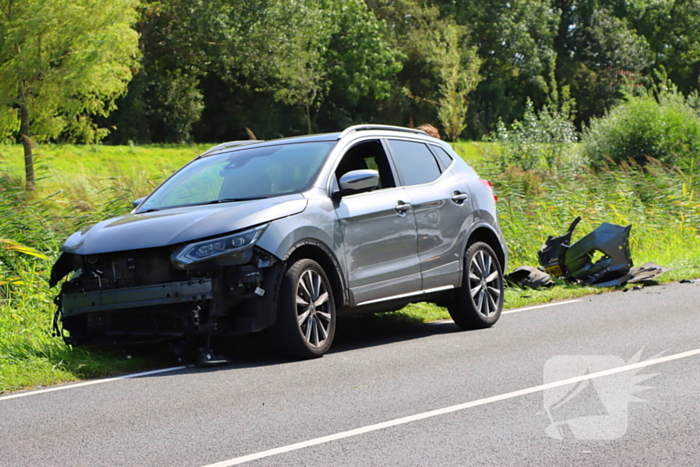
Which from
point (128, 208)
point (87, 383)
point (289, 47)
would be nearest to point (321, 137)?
point (87, 383)

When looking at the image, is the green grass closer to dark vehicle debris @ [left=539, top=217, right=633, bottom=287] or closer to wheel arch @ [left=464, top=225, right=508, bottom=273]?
dark vehicle debris @ [left=539, top=217, right=633, bottom=287]

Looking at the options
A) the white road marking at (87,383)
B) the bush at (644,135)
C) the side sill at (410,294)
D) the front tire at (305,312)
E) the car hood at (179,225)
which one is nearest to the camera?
the white road marking at (87,383)

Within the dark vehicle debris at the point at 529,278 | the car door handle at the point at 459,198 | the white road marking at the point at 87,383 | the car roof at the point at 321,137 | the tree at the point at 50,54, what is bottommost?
the dark vehicle debris at the point at 529,278

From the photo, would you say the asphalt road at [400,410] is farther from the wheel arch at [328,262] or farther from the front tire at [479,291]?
the front tire at [479,291]

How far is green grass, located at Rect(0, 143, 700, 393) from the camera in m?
7.93

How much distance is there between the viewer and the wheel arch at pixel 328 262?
25.2 feet

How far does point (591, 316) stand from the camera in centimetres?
1019

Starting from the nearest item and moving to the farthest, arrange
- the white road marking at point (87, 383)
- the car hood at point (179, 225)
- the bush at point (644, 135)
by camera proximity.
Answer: the white road marking at point (87, 383), the car hood at point (179, 225), the bush at point (644, 135)

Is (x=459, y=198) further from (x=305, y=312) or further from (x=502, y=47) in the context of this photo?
(x=502, y=47)

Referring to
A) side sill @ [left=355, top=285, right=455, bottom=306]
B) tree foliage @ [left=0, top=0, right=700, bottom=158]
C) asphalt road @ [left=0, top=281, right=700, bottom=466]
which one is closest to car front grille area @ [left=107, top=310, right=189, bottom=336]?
asphalt road @ [left=0, top=281, right=700, bottom=466]

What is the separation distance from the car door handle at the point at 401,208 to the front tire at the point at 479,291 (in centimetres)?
110

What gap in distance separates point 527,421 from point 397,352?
285 centimetres

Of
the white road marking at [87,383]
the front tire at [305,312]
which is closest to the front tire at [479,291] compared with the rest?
the front tire at [305,312]

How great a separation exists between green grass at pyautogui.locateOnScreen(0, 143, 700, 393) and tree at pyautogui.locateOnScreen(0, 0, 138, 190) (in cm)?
1140
